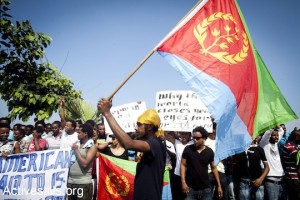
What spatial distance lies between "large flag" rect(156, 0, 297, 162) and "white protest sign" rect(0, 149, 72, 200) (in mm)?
2882

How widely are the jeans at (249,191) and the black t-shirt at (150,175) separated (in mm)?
4123

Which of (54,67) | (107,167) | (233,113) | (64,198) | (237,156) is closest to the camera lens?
(233,113)

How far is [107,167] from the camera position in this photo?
602 cm

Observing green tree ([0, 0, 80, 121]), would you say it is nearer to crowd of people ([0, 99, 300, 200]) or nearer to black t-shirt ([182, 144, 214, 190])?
crowd of people ([0, 99, 300, 200])

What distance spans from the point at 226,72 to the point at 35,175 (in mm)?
3959

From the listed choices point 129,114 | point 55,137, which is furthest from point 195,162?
point 55,137

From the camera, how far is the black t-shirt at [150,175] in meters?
3.30

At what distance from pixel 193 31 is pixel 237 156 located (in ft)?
12.0

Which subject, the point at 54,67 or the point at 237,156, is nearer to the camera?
the point at 237,156

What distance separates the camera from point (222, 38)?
15.4 feet

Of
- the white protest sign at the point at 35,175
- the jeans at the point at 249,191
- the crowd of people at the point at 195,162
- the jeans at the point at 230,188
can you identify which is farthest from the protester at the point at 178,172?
the white protest sign at the point at 35,175

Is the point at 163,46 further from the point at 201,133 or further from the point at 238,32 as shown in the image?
the point at 201,133

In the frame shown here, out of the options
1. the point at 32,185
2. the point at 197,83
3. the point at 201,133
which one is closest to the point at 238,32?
the point at 197,83

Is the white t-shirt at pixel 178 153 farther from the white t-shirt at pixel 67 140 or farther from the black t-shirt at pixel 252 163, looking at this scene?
the white t-shirt at pixel 67 140
